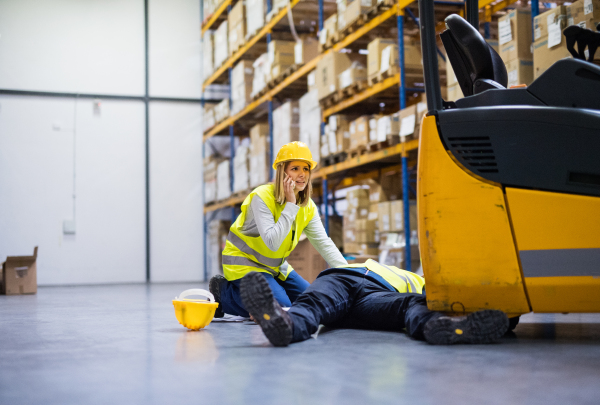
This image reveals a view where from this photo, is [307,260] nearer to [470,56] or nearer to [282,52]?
[282,52]

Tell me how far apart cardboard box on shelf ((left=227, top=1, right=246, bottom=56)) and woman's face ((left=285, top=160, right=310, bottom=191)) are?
7485 mm

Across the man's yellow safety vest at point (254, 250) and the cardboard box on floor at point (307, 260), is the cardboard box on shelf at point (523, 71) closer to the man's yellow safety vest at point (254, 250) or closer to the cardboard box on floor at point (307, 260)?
the man's yellow safety vest at point (254, 250)

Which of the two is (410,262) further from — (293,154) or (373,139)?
(293,154)

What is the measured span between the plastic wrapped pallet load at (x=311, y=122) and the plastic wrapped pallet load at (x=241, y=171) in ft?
7.20

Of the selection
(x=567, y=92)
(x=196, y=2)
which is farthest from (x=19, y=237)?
(x=567, y=92)

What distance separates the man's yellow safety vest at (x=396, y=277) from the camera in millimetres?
3559

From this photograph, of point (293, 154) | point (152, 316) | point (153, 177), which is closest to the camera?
point (293, 154)

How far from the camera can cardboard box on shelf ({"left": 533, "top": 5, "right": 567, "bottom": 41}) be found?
15.0ft

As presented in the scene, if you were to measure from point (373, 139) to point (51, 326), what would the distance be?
165 inches

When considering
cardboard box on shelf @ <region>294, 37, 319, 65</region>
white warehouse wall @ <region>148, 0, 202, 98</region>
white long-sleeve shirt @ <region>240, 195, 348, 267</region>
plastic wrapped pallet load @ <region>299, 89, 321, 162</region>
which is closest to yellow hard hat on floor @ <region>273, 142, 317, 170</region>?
white long-sleeve shirt @ <region>240, 195, 348, 267</region>

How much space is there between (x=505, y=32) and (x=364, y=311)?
124 inches

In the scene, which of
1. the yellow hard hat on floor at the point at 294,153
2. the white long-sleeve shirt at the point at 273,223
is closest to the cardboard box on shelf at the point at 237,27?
the yellow hard hat on floor at the point at 294,153

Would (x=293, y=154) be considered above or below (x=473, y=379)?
above

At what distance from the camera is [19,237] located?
43.9ft
